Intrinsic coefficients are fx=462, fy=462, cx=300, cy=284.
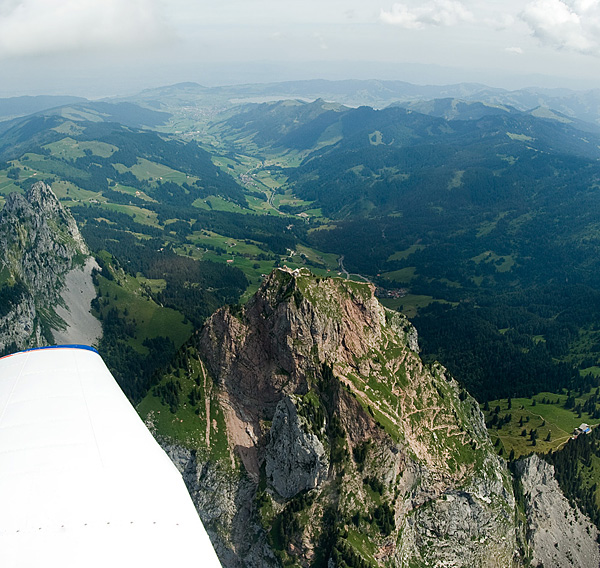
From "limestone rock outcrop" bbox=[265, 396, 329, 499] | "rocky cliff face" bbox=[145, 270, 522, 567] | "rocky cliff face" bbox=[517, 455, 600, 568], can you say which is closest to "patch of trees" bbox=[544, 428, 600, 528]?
"rocky cliff face" bbox=[517, 455, 600, 568]

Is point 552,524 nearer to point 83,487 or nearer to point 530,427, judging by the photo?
point 530,427

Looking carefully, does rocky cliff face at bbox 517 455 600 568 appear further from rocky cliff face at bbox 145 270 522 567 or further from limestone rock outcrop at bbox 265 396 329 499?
limestone rock outcrop at bbox 265 396 329 499

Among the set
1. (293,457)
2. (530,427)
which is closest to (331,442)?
(293,457)

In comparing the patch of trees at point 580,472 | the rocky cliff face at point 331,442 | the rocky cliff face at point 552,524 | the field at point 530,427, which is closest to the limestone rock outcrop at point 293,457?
the rocky cliff face at point 331,442

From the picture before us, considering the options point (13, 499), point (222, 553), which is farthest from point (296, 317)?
point (13, 499)

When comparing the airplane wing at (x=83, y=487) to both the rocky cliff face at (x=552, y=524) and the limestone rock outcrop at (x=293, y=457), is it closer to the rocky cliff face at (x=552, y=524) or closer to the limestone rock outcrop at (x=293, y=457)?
the limestone rock outcrop at (x=293, y=457)

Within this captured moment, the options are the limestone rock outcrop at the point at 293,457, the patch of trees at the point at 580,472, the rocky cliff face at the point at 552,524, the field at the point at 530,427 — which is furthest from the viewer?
the field at the point at 530,427
